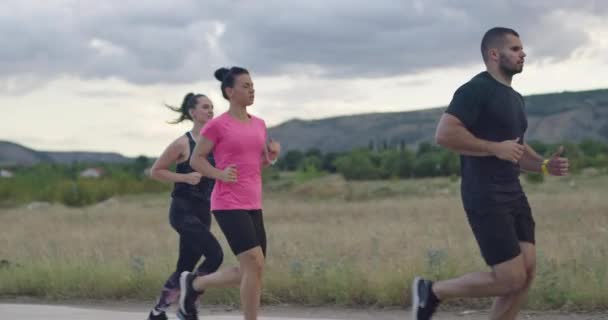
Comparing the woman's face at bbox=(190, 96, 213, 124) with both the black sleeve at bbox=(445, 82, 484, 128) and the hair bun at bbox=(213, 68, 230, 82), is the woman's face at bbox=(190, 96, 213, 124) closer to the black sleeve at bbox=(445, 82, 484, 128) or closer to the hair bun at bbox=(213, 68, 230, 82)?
the hair bun at bbox=(213, 68, 230, 82)

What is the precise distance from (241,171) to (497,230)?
1852mm

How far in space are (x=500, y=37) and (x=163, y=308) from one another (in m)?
3.67

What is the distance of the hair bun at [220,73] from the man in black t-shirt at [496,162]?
1887 mm

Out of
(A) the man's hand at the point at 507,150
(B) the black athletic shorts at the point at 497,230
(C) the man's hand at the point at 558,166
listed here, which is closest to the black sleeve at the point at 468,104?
(A) the man's hand at the point at 507,150

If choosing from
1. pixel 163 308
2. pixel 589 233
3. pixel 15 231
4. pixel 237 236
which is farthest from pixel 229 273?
pixel 15 231

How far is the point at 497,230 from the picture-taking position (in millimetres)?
6066

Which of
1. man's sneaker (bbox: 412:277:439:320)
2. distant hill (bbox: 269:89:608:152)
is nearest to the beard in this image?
man's sneaker (bbox: 412:277:439:320)

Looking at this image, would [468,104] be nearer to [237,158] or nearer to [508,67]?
[508,67]

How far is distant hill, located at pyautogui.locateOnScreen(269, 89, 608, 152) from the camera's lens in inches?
6186

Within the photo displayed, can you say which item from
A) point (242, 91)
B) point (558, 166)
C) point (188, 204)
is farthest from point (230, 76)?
point (558, 166)

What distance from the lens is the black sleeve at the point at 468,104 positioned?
6098 mm

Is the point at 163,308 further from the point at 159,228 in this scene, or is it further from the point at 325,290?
the point at 159,228

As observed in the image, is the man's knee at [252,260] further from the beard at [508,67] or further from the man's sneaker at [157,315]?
the beard at [508,67]

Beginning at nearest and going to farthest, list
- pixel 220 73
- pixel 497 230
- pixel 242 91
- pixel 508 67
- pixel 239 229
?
pixel 497 230
pixel 508 67
pixel 239 229
pixel 242 91
pixel 220 73
